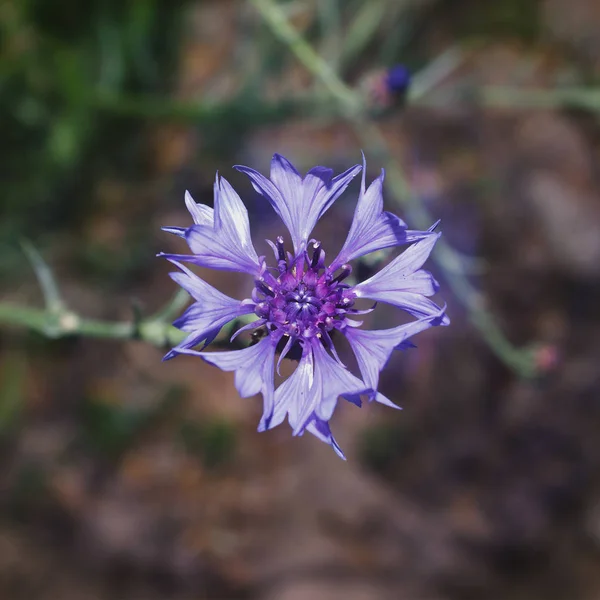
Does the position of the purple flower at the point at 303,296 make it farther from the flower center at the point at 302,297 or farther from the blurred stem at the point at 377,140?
the blurred stem at the point at 377,140

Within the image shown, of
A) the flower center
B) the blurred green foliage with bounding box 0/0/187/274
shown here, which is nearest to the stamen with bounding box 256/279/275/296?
the flower center

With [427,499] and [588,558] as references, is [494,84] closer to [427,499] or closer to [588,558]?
[427,499]

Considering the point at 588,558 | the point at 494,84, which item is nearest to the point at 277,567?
the point at 588,558

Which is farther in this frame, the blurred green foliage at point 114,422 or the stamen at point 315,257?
the blurred green foliage at point 114,422

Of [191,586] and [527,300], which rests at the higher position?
[527,300]

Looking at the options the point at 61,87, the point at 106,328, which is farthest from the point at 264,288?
the point at 61,87

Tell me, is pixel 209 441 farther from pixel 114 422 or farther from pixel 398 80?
pixel 398 80

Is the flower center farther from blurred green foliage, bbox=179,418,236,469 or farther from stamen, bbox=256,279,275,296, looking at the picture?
blurred green foliage, bbox=179,418,236,469

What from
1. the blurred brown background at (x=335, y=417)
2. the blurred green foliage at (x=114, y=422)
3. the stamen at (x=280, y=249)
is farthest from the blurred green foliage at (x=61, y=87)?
the stamen at (x=280, y=249)
